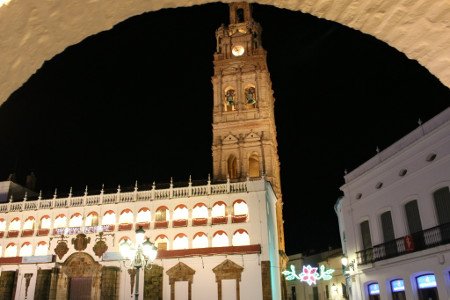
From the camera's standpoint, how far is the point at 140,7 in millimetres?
3367

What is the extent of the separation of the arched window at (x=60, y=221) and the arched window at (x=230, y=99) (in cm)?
2238

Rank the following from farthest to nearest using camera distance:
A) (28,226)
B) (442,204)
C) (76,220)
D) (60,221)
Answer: (28,226) → (60,221) → (76,220) → (442,204)

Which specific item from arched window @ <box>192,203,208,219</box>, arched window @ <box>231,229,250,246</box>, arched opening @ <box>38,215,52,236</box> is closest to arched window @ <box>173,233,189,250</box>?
arched window @ <box>192,203,208,219</box>

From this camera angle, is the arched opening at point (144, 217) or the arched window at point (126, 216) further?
the arched window at point (126, 216)

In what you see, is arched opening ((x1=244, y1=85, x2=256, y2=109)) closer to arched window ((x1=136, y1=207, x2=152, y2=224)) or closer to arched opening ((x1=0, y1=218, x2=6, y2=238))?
arched window ((x1=136, y1=207, x2=152, y2=224))

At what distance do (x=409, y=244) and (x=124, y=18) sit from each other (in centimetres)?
2049

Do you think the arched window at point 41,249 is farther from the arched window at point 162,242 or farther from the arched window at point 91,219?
the arched window at point 162,242

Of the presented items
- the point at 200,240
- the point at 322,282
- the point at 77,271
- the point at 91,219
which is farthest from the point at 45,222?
the point at 322,282

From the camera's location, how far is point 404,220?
21.5m

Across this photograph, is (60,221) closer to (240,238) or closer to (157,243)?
(157,243)

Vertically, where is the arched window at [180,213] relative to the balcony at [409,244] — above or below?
above

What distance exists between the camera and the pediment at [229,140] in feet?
154

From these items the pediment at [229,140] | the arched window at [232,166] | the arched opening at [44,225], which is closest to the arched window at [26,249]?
the arched opening at [44,225]

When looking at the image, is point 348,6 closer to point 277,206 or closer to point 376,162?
point 376,162
